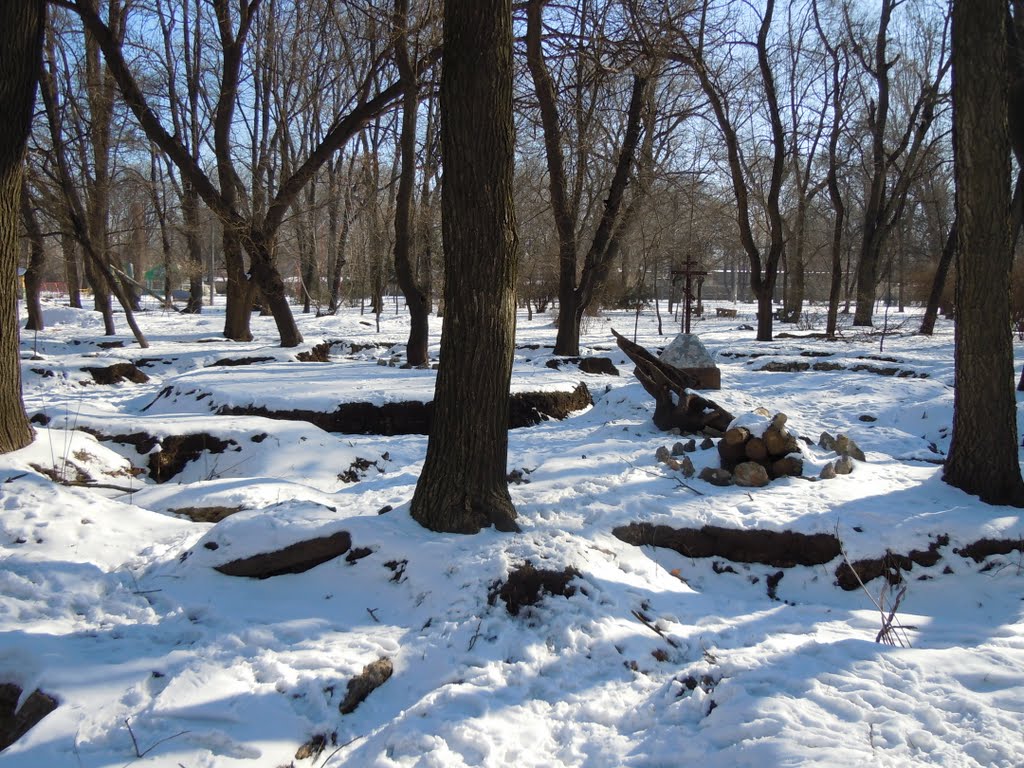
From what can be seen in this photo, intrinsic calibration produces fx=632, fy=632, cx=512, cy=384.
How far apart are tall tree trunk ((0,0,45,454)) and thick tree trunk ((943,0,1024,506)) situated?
7103mm

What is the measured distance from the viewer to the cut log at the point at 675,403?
7680mm

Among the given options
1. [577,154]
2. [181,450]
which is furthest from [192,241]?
[181,450]

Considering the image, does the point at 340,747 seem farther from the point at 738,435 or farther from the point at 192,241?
the point at 192,241

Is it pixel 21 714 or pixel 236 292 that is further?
pixel 236 292

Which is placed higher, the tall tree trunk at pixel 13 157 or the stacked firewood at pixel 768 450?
the tall tree trunk at pixel 13 157

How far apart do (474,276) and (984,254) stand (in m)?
3.96

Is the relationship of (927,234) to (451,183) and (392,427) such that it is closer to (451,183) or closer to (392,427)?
(392,427)

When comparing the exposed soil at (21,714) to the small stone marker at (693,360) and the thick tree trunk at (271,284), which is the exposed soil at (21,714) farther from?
the thick tree trunk at (271,284)

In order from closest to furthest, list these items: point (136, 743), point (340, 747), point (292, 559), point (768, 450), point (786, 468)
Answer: point (136, 743), point (340, 747), point (292, 559), point (786, 468), point (768, 450)

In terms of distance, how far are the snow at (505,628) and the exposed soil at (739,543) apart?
74mm

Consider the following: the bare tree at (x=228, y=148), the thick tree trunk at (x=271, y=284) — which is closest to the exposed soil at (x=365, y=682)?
the bare tree at (x=228, y=148)

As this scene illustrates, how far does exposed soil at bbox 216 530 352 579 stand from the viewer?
375cm

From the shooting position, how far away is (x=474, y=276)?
3896mm

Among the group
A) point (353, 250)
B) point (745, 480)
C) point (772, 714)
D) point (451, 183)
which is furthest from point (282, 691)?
point (353, 250)
